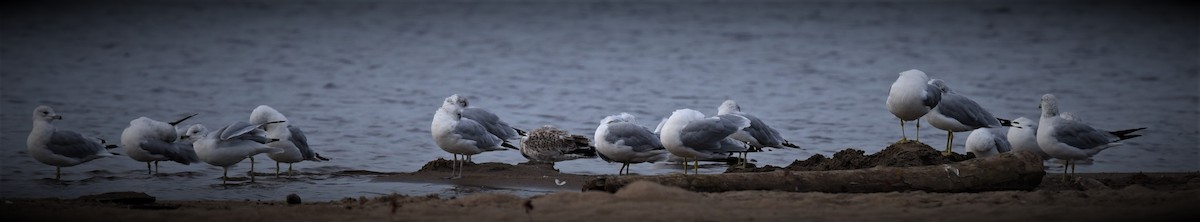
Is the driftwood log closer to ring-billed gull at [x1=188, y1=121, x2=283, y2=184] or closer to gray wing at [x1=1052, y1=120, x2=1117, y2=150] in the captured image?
gray wing at [x1=1052, y1=120, x2=1117, y2=150]

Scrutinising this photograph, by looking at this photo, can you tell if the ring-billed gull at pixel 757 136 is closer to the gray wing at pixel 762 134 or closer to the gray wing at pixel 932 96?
the gray wing at pixel 762 134

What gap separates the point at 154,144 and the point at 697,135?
427cm

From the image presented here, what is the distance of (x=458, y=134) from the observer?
1188 centimetres

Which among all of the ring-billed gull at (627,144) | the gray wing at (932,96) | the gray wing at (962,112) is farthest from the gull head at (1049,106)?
the ring-billed gull at (627,144)

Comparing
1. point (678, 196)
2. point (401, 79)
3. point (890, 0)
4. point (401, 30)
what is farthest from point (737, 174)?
point (890, 0)

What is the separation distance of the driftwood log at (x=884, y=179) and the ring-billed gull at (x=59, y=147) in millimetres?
4573

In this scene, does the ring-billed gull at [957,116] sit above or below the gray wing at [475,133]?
above

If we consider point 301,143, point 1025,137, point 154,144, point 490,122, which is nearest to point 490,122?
point 490,122

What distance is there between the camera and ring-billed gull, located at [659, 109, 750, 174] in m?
11.1

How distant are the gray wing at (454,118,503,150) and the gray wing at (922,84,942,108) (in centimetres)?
348

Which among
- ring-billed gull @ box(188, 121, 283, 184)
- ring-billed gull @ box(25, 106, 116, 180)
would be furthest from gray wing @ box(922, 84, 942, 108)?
ring-billed gull @ box(25, 106, 116, 180)

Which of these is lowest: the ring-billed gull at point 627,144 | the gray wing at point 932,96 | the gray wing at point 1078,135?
the ring-billed gull at point 627,144

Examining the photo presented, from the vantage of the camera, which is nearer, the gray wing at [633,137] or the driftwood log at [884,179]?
the driftwood log at [884,179]

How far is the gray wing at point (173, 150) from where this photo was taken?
38.5 feet
